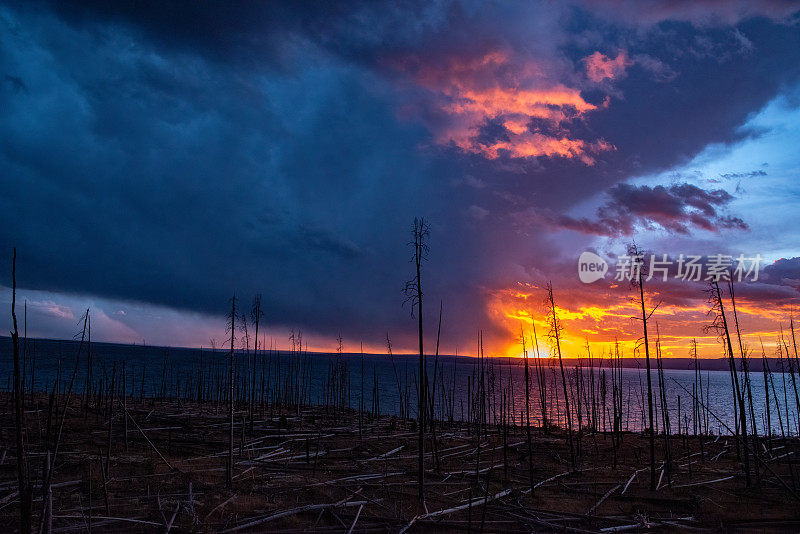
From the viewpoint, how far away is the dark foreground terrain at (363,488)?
14.4 metres

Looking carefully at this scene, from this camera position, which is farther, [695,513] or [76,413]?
[76,413]

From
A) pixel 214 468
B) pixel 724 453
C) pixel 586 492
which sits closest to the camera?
pixel 586 492

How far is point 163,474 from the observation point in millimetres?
19812

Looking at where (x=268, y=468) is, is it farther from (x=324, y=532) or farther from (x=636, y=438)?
(x=636, y=438)

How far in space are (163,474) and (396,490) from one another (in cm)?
1063

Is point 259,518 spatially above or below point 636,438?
above

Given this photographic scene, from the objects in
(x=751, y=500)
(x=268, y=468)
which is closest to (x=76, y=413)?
(x=268, y=468)

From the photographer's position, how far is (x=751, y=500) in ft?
62.0

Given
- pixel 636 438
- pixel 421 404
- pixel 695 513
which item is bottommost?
pixel 636 438

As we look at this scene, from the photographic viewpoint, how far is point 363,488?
62.0 feet

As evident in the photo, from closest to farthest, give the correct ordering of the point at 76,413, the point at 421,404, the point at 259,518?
the point at 259,518, the point at 421,404, the point at 76,413

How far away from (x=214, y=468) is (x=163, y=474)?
257cm

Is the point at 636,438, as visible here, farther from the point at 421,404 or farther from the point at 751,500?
the point at 421,404

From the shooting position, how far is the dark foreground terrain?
14.4m
